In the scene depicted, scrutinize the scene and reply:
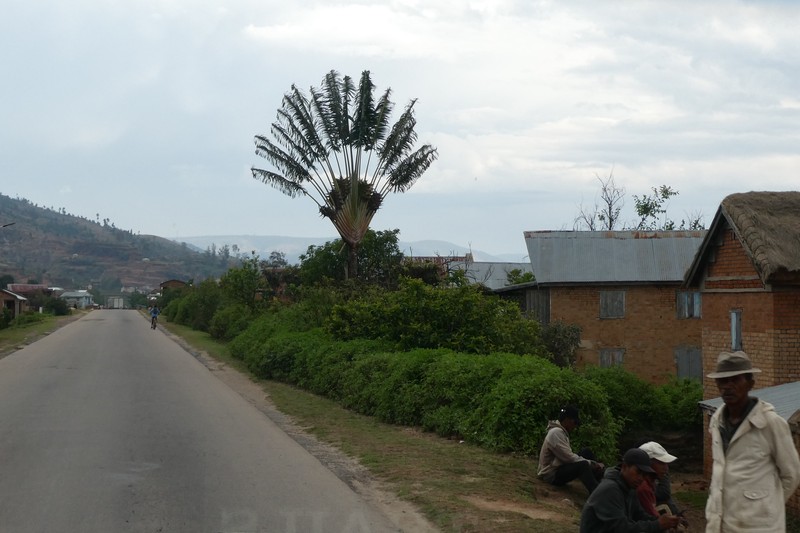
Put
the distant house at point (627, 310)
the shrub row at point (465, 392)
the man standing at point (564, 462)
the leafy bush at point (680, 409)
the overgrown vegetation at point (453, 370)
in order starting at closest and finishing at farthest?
the man standing at point (564, 462)
the shrub row at point (465, 392)
the overgrown vegetation at point (453, 370)
the leafy bush at point (680, 409)
the distant house at point (627, 310)

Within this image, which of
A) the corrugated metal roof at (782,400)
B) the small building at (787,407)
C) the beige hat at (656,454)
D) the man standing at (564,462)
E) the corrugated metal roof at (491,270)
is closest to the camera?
the beige hat at (656,454)

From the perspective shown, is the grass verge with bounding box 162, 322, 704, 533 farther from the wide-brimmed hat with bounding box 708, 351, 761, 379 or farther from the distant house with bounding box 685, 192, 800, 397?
the distant house with bounding box 685, 192, 800, 397

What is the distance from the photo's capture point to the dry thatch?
17.5 metres

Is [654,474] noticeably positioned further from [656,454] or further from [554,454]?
[554,454]

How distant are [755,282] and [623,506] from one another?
13510 millimetres

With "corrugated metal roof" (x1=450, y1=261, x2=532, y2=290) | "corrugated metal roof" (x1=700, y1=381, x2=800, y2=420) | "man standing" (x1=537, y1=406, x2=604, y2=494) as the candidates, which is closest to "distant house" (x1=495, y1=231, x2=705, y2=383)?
"corrugated metal roof" (x1=450, y1=261, x2=532, y2=290)

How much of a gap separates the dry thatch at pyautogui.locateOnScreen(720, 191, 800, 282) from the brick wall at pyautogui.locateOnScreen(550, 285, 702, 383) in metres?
13.7

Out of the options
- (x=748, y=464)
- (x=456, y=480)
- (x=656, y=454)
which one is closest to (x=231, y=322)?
(x=456, y=480)

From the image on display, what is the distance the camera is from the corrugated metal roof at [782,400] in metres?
12.3

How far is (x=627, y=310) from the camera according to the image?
3331 cm

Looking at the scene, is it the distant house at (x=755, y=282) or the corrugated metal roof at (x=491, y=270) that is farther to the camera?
the corrugated metal roof at (x=491, y=270)

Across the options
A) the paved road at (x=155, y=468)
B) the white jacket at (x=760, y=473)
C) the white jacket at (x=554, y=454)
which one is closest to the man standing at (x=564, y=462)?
the white jacket at (x=554, y=454)

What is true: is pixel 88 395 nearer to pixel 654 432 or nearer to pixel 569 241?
pixel 654 432

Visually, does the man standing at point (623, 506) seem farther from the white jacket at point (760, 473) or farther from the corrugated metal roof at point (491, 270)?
the corrugated metal roof at point (491, 270)
